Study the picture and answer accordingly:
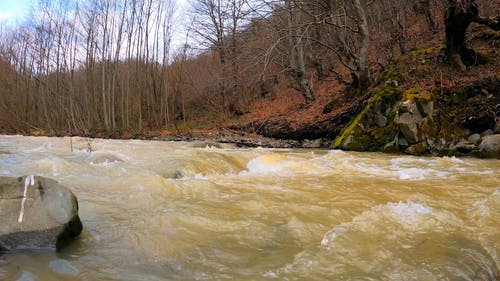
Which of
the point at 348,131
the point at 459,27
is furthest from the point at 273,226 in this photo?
the point at 459,27

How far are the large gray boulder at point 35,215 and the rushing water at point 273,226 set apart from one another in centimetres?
14

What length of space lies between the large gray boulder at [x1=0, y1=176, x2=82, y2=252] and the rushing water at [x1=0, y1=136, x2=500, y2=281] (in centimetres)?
14

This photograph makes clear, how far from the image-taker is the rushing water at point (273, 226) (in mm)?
2912

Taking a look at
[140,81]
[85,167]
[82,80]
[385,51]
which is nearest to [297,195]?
[85,167]

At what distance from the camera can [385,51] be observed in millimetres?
16500

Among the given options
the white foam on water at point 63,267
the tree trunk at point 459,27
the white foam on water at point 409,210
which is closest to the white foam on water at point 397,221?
the white foam on water at point 409,210

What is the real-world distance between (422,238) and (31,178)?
363 centimetres

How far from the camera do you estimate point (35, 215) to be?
10.3 feet

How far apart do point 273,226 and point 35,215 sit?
220 centimetres

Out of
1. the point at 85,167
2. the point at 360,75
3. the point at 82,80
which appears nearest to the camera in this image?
the point at 85,167

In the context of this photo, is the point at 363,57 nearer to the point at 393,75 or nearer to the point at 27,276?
the point at 393,75

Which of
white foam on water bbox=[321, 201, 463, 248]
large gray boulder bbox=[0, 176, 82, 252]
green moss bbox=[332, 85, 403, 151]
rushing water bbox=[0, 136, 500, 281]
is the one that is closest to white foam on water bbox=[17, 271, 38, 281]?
rushing water bbox=[0, 136, 500, 281]

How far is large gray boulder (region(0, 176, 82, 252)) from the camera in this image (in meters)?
3.08

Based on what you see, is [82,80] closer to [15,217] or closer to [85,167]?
[85,167]
